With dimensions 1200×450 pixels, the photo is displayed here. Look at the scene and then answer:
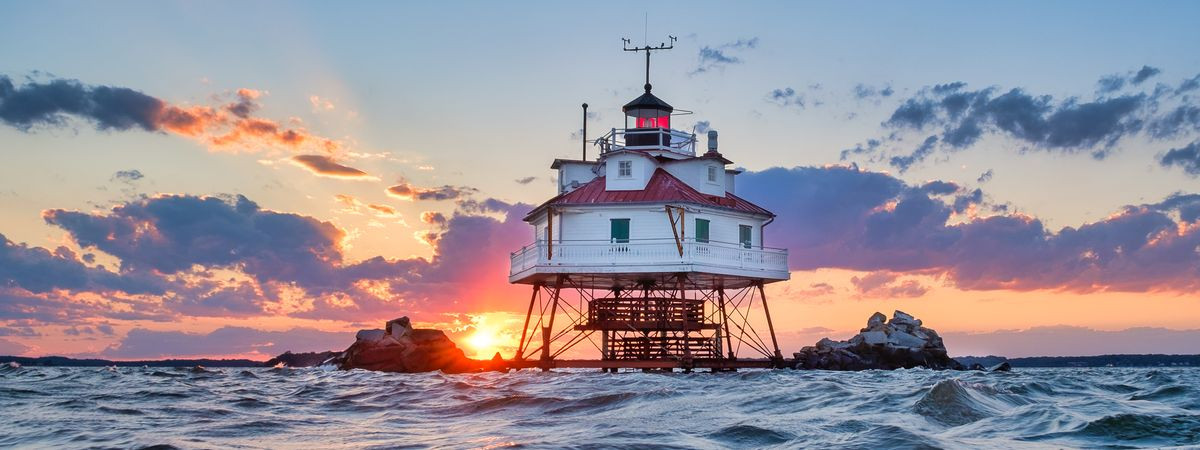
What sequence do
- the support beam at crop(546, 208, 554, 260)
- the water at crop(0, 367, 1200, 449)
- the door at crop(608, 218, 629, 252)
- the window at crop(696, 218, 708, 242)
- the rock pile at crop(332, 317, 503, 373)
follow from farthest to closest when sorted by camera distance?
the rock pile at crop(332, 317, 503, 373) → the window at crop(696, 218, 708, 242) → the door at crop(608, 218, 629, 252) → the support beam at crop(546, 208, 554, 260) → the water at crop(0, 367, 1200, 449)

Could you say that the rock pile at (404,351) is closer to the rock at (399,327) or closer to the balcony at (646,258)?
the rock at (399,327)

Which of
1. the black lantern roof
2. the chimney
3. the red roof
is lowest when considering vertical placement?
the red roof

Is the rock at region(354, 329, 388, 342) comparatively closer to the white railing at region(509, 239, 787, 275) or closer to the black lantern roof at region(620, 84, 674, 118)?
the white railing at region(509, 239, 787, 275)

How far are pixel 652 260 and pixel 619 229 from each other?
2.15 metres

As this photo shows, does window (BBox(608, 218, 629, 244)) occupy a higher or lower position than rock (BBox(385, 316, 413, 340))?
higher

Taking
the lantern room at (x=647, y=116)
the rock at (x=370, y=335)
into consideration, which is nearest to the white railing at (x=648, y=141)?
the lantern room at (x=647, y=116)

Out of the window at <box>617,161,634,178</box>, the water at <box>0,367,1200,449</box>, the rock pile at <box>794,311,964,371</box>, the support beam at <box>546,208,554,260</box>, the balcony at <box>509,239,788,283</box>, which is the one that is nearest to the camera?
the water at <box>0,367,1200,449</box>

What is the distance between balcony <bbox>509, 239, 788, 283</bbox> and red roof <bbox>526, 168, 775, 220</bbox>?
1695 millimetres

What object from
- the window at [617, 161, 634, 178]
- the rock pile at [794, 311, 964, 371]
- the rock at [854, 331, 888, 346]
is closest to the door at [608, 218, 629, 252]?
the window at [617, 161, 634, 178]

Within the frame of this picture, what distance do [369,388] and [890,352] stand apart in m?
28.6

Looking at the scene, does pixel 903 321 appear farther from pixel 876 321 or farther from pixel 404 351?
pixel 404 351

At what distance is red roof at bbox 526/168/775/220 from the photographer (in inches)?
1722

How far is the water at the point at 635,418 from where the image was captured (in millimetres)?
14016

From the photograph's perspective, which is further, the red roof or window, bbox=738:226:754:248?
window, bbox=738:226:754:248
